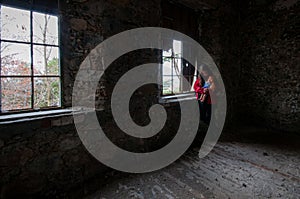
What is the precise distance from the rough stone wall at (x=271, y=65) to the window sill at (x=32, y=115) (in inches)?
141

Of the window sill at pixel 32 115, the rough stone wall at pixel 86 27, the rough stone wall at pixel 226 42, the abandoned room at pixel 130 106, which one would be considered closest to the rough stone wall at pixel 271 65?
the abandoned room at pixel 130 106

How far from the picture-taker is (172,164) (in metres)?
2.28

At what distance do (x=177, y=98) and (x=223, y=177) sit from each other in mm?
1239

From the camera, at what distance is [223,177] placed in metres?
1.99

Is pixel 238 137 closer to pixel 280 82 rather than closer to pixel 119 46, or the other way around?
pixel 280 82

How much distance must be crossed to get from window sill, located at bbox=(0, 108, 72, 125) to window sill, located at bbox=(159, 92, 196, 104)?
1253 mm

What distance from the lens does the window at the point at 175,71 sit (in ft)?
9.32

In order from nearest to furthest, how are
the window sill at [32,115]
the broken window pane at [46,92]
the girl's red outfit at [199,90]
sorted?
the window sill at [32,115] → the broken window pane at [46,92] → the girl's red outfit at [199,90]

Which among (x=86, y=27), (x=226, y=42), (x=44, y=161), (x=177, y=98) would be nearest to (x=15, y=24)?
(x=86, y=27)

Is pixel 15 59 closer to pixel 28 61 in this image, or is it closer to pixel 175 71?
pixel 28 61

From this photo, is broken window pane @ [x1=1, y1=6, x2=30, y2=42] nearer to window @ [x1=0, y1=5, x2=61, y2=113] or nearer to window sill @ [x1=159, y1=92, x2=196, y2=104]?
window @ [x1=0, y1=5, x2=61, y2=113]

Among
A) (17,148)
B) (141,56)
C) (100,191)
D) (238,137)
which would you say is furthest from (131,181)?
(238,137)

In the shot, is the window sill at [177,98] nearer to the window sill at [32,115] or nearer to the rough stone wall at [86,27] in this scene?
the rough stone wall at [86,27]

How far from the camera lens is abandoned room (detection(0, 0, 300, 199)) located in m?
1.56
